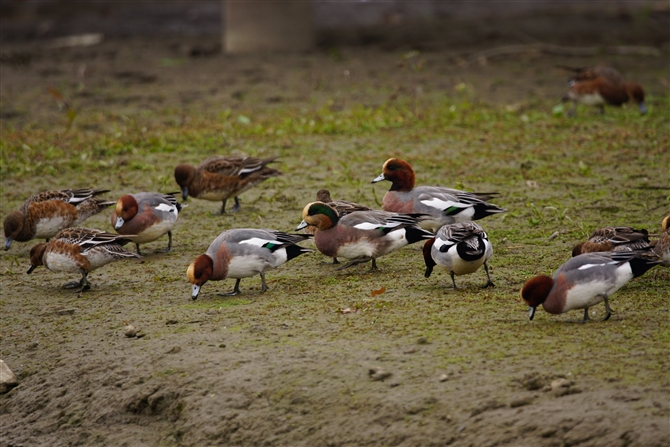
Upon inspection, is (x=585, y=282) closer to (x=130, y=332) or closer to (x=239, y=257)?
(x=239, y=257)

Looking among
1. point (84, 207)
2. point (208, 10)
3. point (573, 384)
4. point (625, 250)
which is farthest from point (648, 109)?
point (208, 10)

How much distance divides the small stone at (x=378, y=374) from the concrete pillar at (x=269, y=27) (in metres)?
13.5

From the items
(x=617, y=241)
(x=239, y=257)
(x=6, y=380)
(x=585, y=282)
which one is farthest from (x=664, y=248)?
(x=6, y=380)

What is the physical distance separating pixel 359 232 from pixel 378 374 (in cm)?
203

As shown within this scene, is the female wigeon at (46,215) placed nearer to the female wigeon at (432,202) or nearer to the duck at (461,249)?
the female wigeon at (432,202)

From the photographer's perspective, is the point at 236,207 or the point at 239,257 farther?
the point at 236,207

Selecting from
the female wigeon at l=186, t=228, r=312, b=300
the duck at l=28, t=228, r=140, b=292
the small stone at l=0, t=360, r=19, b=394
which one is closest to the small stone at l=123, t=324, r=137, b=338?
the female wigeon at l=186, t=228, r=312, b=300

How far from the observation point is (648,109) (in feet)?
43.4

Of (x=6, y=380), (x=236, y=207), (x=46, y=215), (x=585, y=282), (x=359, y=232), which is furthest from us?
(x=236, y=207)

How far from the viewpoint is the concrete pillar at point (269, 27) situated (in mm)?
18031

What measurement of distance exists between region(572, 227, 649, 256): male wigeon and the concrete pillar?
40.2ft

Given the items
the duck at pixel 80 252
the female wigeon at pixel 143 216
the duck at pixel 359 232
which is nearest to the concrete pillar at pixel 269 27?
the female wigeon at pixel 143 216

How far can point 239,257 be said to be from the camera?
682 cm

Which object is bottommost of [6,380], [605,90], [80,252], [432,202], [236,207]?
[6,380]
